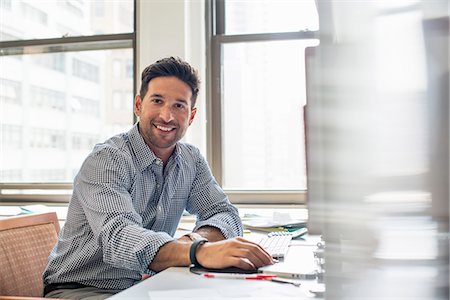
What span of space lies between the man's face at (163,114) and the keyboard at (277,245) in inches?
18.3

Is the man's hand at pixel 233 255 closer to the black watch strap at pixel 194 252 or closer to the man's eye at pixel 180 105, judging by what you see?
the black watch strap at pixel 194 252

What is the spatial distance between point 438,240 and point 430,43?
0.51 feet

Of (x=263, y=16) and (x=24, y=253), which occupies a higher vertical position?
(x=263, y=16)

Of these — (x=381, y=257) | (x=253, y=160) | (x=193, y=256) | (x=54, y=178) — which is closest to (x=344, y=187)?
(x=381, y=257)

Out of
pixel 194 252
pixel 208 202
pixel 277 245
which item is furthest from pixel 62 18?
pixel 194 252

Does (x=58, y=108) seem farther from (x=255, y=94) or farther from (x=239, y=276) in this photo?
(x=239, y=276)

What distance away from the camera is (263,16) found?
9.39ft

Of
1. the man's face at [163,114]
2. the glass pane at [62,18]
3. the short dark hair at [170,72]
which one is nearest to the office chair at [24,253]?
the man's face at [163,114]

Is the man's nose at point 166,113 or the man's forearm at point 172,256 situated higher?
the man's nose at point 166,113

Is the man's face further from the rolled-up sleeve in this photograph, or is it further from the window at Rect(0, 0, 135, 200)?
the window at Rect(0, 0, 135, 200)

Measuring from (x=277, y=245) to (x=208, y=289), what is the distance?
0.58 m

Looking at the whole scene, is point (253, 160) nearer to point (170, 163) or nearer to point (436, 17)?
point (170, 163)

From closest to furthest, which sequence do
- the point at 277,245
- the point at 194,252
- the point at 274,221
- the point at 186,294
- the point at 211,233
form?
1. the point at 186,294
2. the point at 194,252
3. the point at 277,245
4. the point at 211,233
5. the point at 274,221

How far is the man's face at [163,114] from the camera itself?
175 cm
